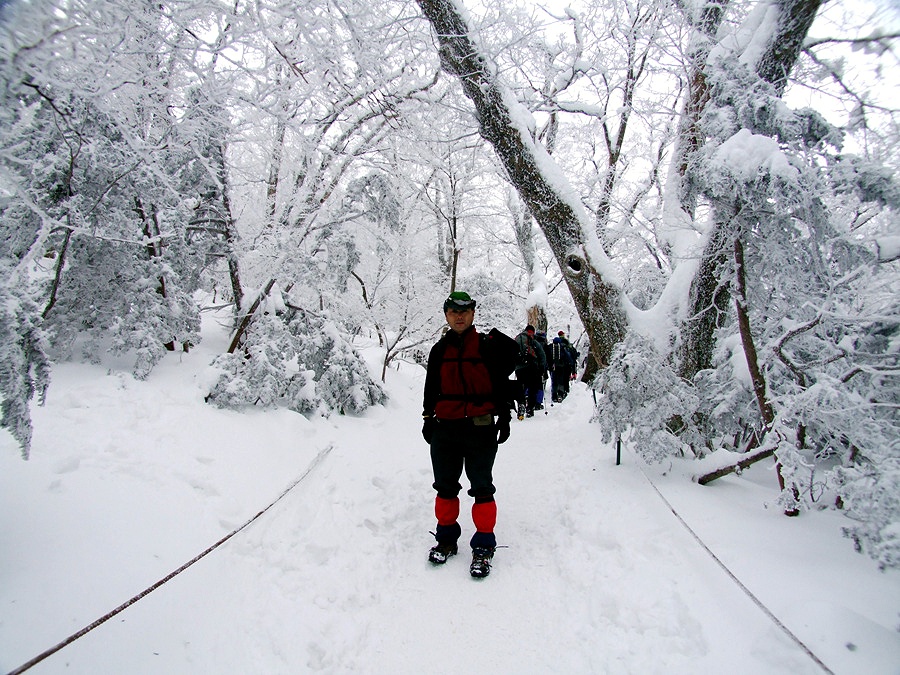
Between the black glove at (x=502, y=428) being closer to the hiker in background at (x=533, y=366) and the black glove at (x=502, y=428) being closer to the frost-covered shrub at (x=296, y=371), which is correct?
the frost-covered shrub at (x=296, y=371)

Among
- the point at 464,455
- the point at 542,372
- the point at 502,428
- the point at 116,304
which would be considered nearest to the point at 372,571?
the point at 464,455

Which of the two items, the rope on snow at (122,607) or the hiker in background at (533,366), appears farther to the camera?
the hiker in background at (533,366)

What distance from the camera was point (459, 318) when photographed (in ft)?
11.0

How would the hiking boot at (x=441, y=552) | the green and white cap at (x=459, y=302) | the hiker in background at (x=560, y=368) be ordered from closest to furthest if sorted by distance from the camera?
the hiking boot at (x=441, y=552)
the green and white cap at (x=459, y=302)
the hiker in background at (x=560, y=368)

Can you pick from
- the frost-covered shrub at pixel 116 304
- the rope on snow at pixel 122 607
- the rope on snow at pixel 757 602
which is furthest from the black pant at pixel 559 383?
the rope on snow at pixel 122 607

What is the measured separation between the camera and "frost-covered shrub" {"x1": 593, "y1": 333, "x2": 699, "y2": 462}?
393 centimetres

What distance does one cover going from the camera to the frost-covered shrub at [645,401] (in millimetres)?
3930

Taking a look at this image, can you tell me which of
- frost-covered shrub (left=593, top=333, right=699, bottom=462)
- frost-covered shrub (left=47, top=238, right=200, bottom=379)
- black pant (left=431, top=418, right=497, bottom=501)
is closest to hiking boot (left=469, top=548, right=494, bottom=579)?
black pant (left=431, top=418, right=497, bottom=501)

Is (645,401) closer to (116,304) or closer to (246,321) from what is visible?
(246,321)

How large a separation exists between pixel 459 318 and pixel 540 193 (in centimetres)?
220

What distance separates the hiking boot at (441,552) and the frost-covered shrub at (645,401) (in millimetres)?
1876

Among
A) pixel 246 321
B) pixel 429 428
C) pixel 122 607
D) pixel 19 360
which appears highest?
pixel 246 321

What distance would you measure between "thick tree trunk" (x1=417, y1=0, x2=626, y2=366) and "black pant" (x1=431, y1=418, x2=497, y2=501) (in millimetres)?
2130

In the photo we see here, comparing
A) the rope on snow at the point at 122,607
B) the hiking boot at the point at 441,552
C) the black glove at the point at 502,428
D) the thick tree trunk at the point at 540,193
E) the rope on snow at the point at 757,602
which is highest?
the thick tree trunk at the point at 540,193
